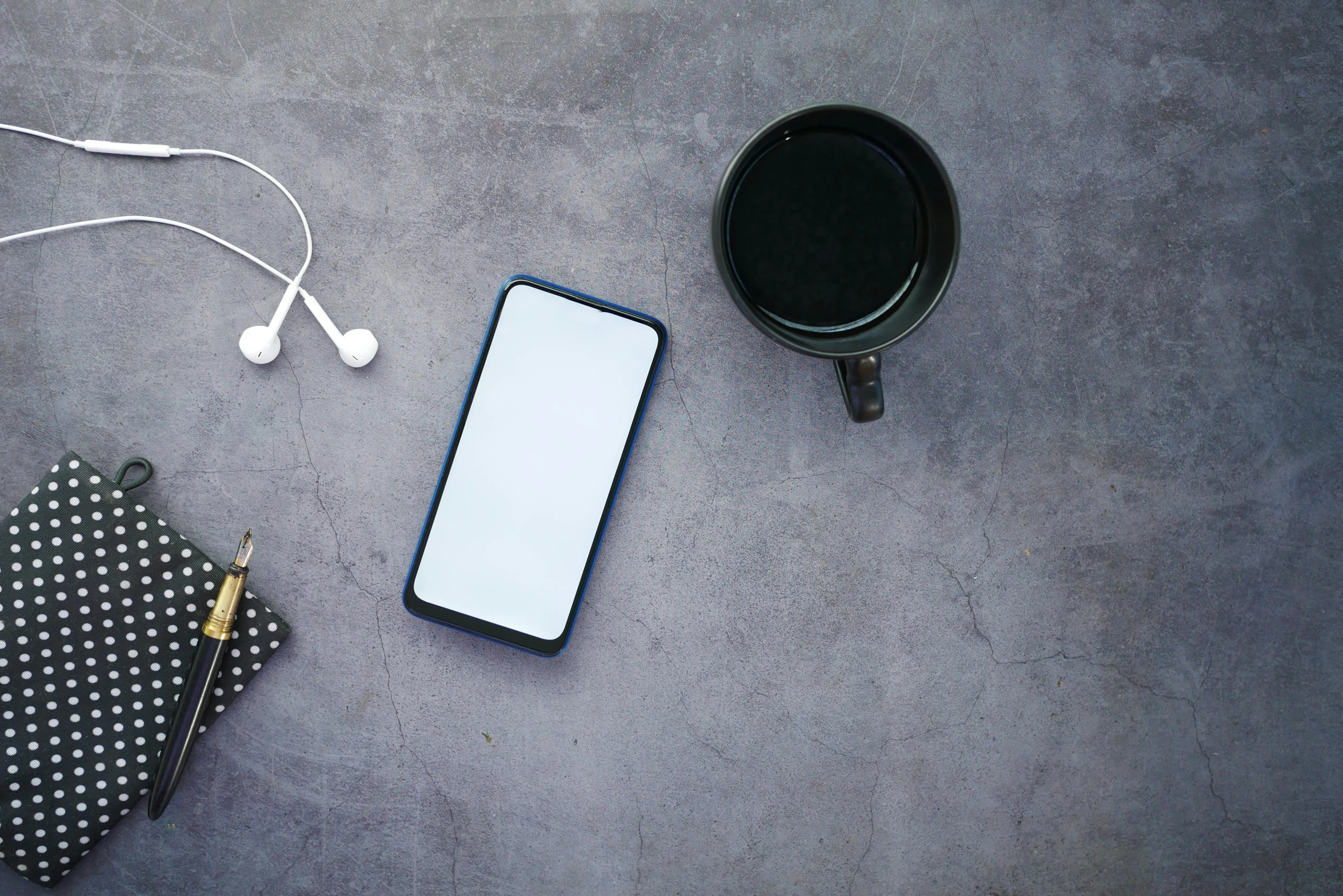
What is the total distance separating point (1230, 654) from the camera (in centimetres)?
104

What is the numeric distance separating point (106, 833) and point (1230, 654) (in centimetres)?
154

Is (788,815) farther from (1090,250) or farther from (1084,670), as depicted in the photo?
(1090,250)

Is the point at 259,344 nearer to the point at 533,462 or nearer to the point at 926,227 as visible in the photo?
the point at 533,462

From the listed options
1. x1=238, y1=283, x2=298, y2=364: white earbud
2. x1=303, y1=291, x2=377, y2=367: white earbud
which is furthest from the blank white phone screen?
x1=238, y1=283, x2=298, y2=364: white earbud

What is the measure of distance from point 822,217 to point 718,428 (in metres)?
0.32

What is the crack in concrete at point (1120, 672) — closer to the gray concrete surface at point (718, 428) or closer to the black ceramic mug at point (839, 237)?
the gray concrete surface at point (718, 428)

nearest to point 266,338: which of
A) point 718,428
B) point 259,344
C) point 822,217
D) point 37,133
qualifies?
point 259,344

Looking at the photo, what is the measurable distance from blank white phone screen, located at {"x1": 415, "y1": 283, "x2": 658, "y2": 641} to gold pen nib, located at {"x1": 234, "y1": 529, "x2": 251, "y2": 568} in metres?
0.23

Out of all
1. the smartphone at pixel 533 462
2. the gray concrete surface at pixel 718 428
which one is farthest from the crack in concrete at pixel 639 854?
the smartphone at pixel 533 462

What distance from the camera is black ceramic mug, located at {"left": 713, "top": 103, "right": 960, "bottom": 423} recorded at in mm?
797

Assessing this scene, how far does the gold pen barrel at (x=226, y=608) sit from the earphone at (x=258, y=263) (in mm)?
278

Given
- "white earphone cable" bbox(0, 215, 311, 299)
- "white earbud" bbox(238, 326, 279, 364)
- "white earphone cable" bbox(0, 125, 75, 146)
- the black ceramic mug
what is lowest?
"white earbud" bbox(238, 326, 279, 364)

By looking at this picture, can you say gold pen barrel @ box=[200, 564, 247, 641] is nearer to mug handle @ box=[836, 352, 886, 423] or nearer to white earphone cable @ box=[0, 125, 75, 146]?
white earphone cable @ box=[0, 125, 75, 146]

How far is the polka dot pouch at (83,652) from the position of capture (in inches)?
37.3
